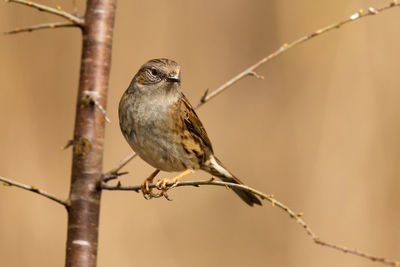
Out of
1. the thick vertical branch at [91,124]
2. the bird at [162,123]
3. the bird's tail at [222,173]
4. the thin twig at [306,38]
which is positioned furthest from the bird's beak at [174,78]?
the thick vertical branch at [91,124]

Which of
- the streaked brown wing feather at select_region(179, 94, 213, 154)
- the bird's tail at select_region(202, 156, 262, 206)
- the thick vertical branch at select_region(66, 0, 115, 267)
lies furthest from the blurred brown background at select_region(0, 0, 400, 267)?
the thick vertical branch at select_region(66, 0, 115, 267)

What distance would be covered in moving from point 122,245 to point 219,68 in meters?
2.28

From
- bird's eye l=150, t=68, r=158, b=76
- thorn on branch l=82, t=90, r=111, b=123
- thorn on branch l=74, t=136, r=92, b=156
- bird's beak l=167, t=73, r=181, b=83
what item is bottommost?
thorn on branch l=74, t=136, r=92, b=156

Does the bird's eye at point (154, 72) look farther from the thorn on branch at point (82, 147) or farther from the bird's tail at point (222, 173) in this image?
the thorn on branch at point (82, 147)

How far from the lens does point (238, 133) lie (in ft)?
20.9

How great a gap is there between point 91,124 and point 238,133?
3.71 metres

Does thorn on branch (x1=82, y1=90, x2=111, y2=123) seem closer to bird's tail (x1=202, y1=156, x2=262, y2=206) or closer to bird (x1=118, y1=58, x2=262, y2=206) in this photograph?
bird (x1=118, y1=58, x2=262, y2=206)

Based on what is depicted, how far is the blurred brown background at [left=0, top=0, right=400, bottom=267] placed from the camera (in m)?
5.53

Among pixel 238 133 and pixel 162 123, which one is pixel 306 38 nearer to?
pixel 162 123

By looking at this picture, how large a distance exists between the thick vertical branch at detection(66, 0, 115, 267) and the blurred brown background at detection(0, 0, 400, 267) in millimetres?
2858

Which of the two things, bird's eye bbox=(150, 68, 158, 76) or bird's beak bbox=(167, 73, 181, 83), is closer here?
bird's beak bbox=(167, 73, 181, 83)

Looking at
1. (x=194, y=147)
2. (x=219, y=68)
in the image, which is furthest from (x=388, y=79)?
(x=194, y=147)

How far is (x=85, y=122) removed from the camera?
277 centimetres

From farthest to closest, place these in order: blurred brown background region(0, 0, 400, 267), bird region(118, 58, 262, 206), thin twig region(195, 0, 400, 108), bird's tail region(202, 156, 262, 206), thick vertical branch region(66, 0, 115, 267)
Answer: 1. blurred brown background region(0, 0, 400, 267)
2. bird's tail region(202, 156, 262, 206)
3. bird region(118, 58, 262, 206)
4. thin twig region(195, 0, 400, 108)
5. thick vertical branch region(66, 0, 115, 267)
